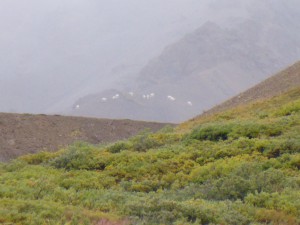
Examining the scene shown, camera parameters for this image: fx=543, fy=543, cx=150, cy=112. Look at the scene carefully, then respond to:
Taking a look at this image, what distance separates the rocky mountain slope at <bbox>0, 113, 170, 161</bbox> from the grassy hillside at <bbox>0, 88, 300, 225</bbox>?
14.4m

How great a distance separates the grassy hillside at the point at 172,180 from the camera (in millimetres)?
9039

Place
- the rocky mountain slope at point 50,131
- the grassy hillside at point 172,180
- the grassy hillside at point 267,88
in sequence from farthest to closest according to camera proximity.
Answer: the grassy hillside at point 267,88, the rocky mountain slope at point 50,131, the grassy hillside at point 172,180

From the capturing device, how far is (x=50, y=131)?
36031 millimetres

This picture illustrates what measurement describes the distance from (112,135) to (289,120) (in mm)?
22213

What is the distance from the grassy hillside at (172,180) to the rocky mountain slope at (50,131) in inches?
567

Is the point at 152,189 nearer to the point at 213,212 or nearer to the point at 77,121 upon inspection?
the point at 213,212

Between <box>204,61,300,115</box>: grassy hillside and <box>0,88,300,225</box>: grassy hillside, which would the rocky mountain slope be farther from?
<box>0,88,300,225</box>: grassy hillside

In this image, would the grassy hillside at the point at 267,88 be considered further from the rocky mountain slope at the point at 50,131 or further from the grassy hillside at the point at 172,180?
the grassy hillside at the point at 172,180

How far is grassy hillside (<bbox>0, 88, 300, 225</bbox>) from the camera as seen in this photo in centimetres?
904

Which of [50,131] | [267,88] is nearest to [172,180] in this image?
[50,131]

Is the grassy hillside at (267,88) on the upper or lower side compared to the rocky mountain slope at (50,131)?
upper

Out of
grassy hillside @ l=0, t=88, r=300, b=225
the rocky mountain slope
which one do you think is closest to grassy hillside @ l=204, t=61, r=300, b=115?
the rocky mountain slope

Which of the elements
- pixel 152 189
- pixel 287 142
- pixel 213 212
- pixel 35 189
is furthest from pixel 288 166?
pixel 35 189

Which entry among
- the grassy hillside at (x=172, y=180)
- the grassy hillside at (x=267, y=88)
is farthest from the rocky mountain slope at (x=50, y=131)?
the grassy hillside at (x=172, y=180)
